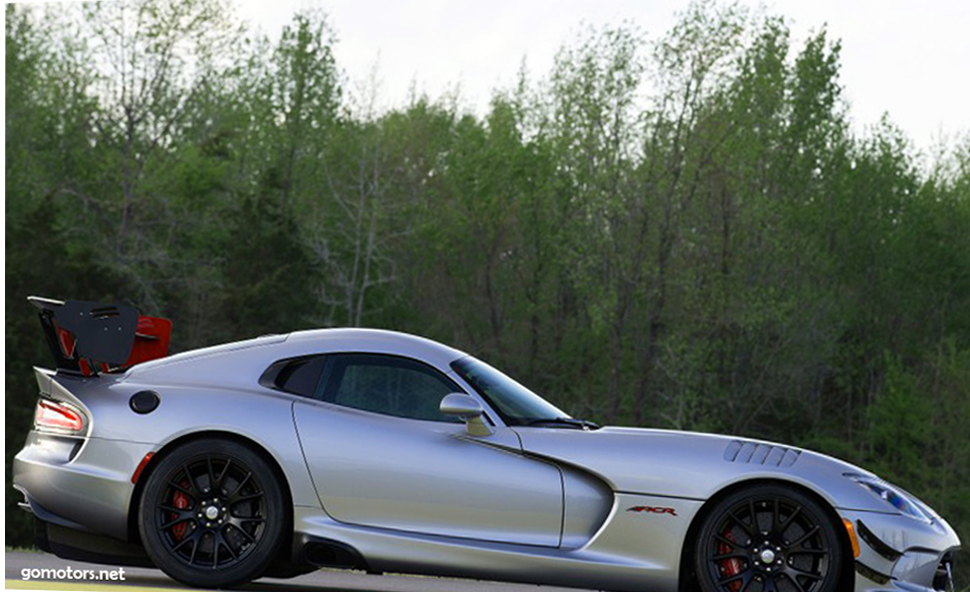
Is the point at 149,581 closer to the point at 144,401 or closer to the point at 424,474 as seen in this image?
the point at 144,401

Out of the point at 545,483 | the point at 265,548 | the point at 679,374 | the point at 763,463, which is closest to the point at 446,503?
the point at 545,483

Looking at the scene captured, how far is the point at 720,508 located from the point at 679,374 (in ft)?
131

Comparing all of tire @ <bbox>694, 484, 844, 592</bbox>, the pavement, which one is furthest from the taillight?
tire @ <bbox>694, 484, 844, 592</bbox>

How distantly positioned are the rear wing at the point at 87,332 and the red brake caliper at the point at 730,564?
3.61 metres

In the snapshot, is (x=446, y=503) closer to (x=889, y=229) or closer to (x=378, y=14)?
(x=378, y=14)

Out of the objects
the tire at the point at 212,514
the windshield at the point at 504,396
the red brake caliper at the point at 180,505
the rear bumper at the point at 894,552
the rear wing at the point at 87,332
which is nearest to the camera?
the rear bumper at the point at 894,552

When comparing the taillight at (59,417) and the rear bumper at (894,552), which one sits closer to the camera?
the rear bumper at (894,552)

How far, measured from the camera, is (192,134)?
53.2 metres

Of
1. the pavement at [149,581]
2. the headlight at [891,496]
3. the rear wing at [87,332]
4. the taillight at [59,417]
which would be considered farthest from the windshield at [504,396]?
the taillight at [59,417]

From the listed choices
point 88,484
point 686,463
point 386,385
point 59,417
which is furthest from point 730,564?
point 59,417

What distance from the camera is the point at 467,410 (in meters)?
7.77

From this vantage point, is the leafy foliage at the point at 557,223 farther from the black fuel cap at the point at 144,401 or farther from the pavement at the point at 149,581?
the black fuel cap at the point at 144,401

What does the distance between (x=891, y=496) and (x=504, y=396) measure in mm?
2153

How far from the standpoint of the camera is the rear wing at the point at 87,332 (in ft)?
28.7
